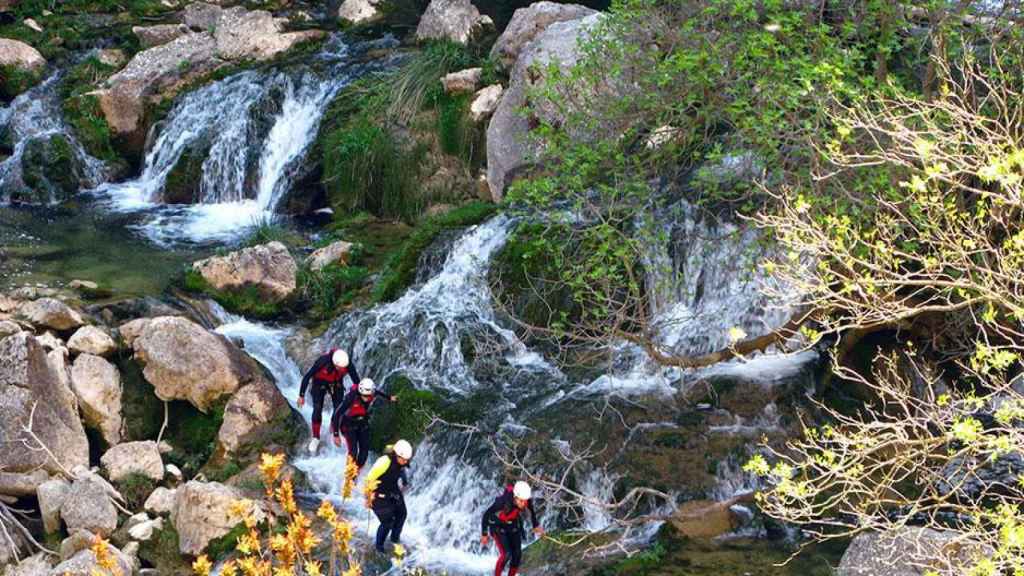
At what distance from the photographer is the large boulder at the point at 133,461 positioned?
12.3m

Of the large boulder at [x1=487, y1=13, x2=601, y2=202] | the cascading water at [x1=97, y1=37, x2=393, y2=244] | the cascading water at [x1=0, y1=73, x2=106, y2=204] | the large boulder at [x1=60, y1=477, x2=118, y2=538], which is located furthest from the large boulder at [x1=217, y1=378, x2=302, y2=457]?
the cascading water at [x1=0, y1=73, x2=106, y2=204]

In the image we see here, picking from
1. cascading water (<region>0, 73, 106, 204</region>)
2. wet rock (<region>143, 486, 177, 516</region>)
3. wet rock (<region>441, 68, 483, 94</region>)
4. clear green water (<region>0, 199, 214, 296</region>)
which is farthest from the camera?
cascading water (<region>0, 73, 106, 204</region>)

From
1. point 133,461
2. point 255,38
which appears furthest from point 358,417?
point 255,38

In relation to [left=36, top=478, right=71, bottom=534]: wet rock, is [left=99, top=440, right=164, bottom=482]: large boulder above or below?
below

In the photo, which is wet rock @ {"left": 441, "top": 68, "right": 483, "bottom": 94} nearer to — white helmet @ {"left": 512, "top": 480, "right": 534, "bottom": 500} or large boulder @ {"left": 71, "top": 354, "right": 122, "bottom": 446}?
large boulder @ {"left": 71, "top": 354, "right": 122, "bottom": 446}

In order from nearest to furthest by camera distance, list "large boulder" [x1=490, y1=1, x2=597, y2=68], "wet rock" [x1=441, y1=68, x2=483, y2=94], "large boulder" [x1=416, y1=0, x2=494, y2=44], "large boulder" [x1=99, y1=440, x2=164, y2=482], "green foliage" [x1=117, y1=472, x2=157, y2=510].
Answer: "green foliage" [x1=117, y1=472, x2=157, y2=510] → "large boulder" [x1=99, y1=440, x2=164, y2=482] → "large boulder" [x1=490, y1=1, x2=597, y2=68] → "wet rock" [x1=441, y1=68, x2=483, y2=94] → "large boulder" [x1=416, y1=0, x2=494, y2=44]

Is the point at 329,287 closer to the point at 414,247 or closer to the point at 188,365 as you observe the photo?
the point at 414,247

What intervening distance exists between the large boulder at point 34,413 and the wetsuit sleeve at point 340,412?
249cm

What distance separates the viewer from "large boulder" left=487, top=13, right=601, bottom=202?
1623 cm

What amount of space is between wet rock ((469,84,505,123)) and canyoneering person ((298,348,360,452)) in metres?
5.79

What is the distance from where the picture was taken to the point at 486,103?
693 inches

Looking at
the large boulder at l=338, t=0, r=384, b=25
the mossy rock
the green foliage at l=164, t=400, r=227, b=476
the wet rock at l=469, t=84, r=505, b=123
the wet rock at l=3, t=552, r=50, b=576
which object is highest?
the large boulder at l=338, t=0, r=384, b=25

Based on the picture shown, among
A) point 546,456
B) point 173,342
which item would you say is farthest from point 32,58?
point 546,456

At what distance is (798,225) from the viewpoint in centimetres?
747
